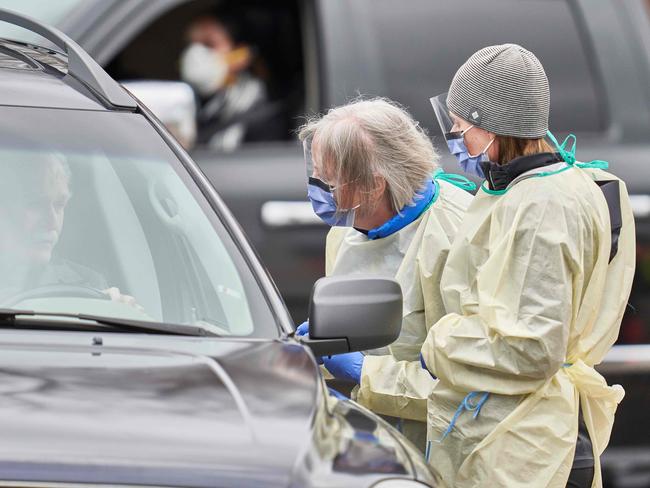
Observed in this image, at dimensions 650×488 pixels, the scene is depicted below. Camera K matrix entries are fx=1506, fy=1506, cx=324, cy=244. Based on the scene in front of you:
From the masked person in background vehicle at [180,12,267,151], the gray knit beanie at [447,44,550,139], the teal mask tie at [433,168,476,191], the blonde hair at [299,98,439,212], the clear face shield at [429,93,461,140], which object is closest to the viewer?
the gray knit beanie at [447,44,550,139]

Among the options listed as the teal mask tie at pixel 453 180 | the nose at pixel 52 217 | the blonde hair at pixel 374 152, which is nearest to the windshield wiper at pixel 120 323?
the nose at pixel 52 217

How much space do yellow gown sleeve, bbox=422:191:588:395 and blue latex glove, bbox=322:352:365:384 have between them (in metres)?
0.30

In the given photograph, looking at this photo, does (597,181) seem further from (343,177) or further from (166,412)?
(166,412)

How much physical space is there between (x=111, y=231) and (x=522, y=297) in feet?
3.14

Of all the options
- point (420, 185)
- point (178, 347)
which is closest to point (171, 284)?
point (178, 347)

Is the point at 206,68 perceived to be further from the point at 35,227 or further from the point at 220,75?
the point at 35,227

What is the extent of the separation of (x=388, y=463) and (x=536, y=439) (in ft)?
2.38

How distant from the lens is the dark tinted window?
5.51 metres

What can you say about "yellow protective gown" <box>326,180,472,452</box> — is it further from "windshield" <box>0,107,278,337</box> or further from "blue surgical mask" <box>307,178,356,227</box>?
"windshield" <box>0,107,278,337</box>

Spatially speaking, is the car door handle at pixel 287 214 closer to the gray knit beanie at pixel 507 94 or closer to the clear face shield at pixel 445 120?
the clear face shield at pixel 445 120

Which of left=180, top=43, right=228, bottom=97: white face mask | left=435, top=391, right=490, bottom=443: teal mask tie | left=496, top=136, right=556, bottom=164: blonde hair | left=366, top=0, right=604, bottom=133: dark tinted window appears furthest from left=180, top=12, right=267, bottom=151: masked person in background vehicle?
left=435, top=391, right=490, bottom=443: teal mask tie

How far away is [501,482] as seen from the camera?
337cm

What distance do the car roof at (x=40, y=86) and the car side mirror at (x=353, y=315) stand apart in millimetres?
808

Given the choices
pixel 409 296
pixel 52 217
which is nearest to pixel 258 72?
pixel 409 296
